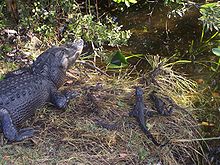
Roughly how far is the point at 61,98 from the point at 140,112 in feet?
2.29

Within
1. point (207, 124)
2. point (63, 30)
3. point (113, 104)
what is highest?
point (63, 30)

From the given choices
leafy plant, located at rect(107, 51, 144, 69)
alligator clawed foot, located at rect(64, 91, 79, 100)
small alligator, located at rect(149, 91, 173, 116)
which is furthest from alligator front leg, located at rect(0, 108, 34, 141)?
leafy plant, located at rect(107, 51, 144, 69)

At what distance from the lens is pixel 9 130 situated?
327 centimetres

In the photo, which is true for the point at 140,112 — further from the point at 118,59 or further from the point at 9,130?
the point at 9,130

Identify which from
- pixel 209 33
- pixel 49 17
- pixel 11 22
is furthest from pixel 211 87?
pixel 11 22

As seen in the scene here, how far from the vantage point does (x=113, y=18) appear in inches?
206

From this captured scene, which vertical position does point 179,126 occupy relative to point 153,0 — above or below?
below

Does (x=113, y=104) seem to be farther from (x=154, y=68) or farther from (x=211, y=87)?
(x=211, y=87)

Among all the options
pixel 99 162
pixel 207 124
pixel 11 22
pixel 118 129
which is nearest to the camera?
pixel 99 162

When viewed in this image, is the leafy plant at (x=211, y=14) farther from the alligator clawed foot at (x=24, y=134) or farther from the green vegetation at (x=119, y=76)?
the alligator clawed foot at (x=24, y=134)

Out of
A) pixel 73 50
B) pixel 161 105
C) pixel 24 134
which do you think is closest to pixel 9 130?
pixel 24 134

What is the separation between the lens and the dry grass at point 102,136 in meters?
3.22

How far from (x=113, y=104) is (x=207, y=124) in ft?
2.83

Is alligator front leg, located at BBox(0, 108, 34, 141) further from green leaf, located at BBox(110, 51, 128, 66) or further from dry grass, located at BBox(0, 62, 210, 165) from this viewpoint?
green leaf, located at BBox(110, 51, 128, 66)
